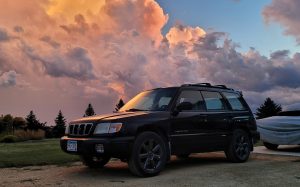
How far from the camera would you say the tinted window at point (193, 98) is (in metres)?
8.61

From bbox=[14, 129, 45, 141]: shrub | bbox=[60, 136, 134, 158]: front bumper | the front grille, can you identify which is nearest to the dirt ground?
bbox=[60, 136, 134, 158]: front bumper

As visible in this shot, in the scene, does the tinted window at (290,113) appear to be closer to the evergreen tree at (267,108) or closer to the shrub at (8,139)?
the shrub at (8,139)

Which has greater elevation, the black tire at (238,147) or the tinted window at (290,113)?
the tinted window at (290,113)

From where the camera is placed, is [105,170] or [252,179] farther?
[105,170]

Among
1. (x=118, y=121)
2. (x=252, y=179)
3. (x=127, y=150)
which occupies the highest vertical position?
(x=118, y=121)

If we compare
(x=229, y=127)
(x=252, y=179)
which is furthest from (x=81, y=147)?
(x=229, y=127)

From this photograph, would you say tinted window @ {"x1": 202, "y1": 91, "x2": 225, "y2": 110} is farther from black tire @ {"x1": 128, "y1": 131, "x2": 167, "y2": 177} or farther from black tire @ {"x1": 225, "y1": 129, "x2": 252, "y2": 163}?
black tire @ {"x1": 128, "y1": 131, "x2": 167, "y2": 177}

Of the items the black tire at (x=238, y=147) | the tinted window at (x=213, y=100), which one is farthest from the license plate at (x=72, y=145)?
the black tire at (x=238, y=147)

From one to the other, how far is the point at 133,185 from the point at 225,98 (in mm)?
3894

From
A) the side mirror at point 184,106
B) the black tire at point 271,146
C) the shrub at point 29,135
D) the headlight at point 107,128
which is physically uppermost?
the side mirror at point 184,106

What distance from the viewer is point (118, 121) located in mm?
7379

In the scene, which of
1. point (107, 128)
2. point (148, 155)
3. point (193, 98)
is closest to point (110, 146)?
point (107, 128)

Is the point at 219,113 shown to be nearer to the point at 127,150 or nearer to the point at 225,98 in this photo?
the point at 225,98

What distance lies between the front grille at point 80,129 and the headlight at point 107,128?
0.61 feet
